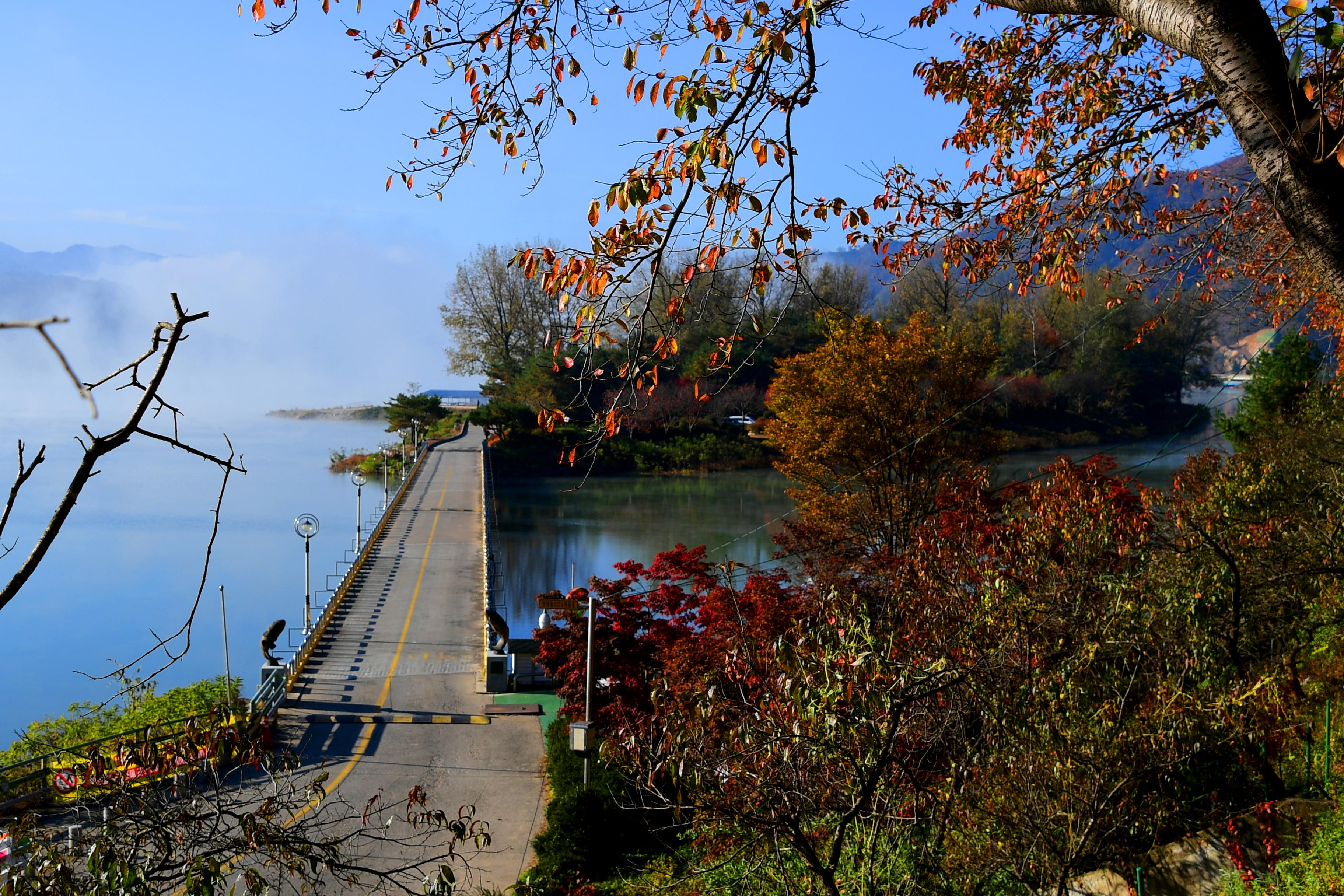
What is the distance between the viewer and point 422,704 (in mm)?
16859

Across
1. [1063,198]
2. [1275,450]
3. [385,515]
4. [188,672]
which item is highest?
[1063,198]

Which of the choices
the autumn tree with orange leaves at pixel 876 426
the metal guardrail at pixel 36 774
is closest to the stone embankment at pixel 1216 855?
the metal guardrail at pixel 36 774

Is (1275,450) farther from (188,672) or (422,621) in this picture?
(188,672)

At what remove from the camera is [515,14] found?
4.77 meters

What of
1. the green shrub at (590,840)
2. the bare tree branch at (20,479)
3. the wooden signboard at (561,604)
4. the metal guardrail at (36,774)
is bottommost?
the green shrub at (590,840)

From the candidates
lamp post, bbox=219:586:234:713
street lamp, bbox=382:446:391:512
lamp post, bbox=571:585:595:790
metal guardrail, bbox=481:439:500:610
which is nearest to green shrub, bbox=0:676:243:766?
lamp post, bbox=219:586:234:713

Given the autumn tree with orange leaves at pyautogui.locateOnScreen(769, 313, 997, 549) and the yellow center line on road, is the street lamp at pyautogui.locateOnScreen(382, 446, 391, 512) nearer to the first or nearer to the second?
the yellow center line on road

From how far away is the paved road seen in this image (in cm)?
1266

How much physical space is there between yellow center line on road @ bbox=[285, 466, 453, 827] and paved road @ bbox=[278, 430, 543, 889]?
1.4 inches

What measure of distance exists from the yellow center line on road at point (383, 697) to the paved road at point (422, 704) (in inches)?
1.4

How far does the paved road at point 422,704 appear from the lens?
12656mm

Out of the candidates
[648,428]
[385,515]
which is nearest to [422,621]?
[385,515]

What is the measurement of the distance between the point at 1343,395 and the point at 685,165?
51.9 feet

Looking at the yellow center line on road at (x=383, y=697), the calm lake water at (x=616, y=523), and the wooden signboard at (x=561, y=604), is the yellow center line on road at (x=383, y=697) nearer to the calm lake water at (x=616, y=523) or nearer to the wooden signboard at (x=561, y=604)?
the calm lake water at (x=616, y=523)
